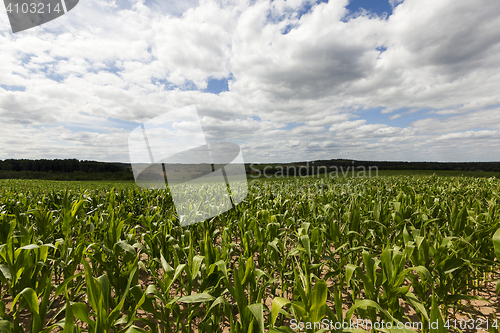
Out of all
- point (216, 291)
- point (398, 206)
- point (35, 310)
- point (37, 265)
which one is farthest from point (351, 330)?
point (398, 206)

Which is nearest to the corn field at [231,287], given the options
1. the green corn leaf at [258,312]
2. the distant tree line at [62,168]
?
the green corn leaf at [258,312]

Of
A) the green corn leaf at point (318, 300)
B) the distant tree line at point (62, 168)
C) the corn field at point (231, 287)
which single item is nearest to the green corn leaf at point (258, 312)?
the corn field at point (231, 287)

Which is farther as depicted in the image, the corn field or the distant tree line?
the distant tree line

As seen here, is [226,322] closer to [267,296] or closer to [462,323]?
[267,296]

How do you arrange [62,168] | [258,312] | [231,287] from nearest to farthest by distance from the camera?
1. [258,312]
2. [231,287]
3. [62,168]

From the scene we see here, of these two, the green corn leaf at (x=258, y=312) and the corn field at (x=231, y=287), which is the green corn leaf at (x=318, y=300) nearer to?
the corn field at (x=231, y=287)

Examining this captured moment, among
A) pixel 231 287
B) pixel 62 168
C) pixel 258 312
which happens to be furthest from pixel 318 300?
pixel 62 168

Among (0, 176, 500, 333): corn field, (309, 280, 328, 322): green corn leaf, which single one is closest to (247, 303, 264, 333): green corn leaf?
(0, 176, 500, 333): corn field

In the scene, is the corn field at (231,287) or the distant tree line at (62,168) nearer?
the corn field at (231,287)

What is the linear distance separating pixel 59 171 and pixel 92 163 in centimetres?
804

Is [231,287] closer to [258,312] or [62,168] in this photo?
[258,312]

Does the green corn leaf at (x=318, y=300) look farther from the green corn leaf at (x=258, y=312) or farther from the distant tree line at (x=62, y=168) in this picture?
the distant tree line at (x=62, y=168)

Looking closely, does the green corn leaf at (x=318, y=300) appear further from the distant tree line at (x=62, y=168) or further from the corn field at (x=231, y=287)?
the distant tree line at (x=62, y=168)

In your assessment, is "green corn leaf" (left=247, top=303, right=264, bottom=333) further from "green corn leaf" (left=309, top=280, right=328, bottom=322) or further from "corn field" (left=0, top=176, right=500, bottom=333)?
"green corn leaf" (left=309, top=280, right=328, bottom=322)
